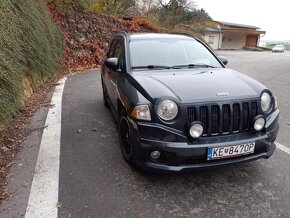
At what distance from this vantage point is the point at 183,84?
354 centimetres

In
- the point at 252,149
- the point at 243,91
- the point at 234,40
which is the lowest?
the point at 234,40

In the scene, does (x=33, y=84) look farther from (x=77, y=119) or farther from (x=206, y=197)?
(x=206, y=197)

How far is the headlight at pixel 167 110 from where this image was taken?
313cm

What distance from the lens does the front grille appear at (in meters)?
3.13

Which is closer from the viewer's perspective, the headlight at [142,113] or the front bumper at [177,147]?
the front bumper at [177,147]

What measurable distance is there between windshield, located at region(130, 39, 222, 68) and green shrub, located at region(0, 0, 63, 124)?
2.26 metres

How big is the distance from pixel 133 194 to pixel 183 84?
55.0 inches

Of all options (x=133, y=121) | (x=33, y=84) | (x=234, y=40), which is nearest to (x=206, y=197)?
(x=133, y=121)

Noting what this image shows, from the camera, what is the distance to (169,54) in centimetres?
459

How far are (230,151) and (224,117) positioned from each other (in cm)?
37

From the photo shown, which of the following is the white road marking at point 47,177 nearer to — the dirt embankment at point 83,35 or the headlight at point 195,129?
the headlight at point 195,129

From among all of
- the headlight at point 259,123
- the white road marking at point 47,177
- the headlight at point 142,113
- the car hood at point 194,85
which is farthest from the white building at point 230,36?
the headlight at point 142,113

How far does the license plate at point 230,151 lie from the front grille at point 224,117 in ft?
0.57

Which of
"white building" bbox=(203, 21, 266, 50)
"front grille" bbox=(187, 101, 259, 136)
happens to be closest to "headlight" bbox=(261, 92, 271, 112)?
"front grille" bbox=(187, 101, 259, 136)
